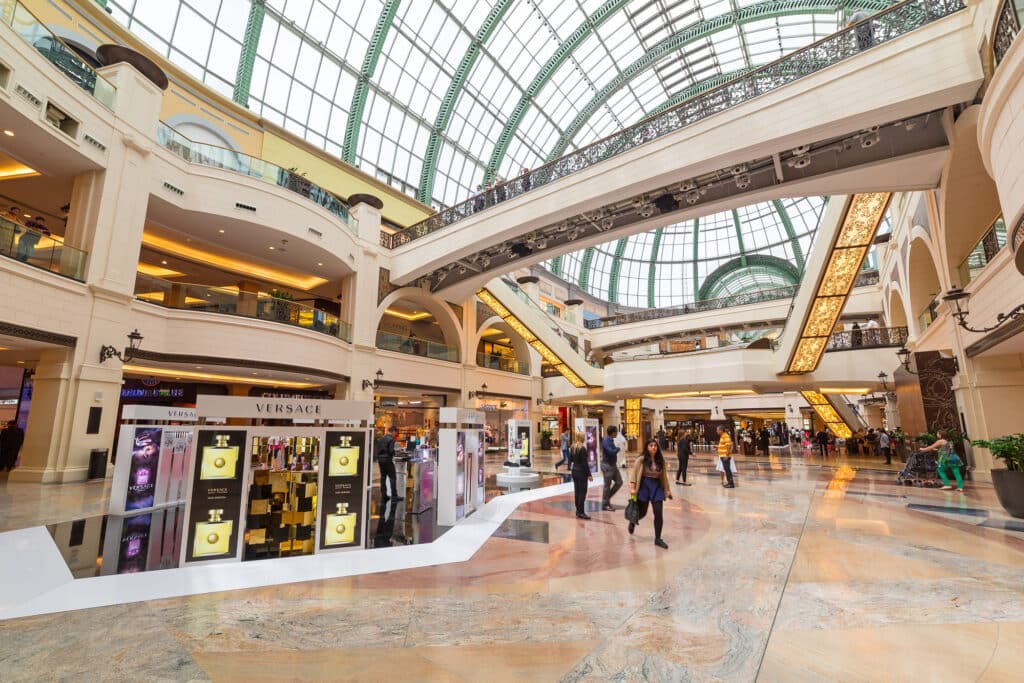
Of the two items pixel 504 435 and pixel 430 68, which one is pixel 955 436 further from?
pixel 430 68

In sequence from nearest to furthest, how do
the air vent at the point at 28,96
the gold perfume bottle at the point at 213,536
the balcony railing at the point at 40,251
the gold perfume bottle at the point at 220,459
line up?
1. the gold perfume bottle at the point at 213,536
2. the gold perfume bottle at the point at 220,459
3. the air vent at the point at 28,96
4. the balcony railing at the point at 40,251

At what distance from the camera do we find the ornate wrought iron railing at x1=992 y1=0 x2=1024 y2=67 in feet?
21.4

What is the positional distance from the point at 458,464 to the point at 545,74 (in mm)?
30329

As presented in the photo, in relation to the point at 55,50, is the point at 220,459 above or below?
below

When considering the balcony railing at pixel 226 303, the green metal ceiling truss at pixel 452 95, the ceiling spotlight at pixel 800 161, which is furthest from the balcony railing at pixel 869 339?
the green metal ceiling truss at pixel 452 95

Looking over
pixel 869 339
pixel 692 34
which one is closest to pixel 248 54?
pixel 692 34

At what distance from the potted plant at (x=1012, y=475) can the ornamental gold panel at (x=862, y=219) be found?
793 centimetres

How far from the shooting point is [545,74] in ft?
104

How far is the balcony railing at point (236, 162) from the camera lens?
1517cm

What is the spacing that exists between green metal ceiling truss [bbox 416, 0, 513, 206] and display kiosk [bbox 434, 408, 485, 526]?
21.5m

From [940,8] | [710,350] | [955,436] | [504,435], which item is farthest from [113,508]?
[504,435]

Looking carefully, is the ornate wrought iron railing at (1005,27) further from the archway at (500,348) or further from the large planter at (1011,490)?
the archway at (500,348)

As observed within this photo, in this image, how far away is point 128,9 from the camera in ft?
55.6

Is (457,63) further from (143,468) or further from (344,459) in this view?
(344,459)
